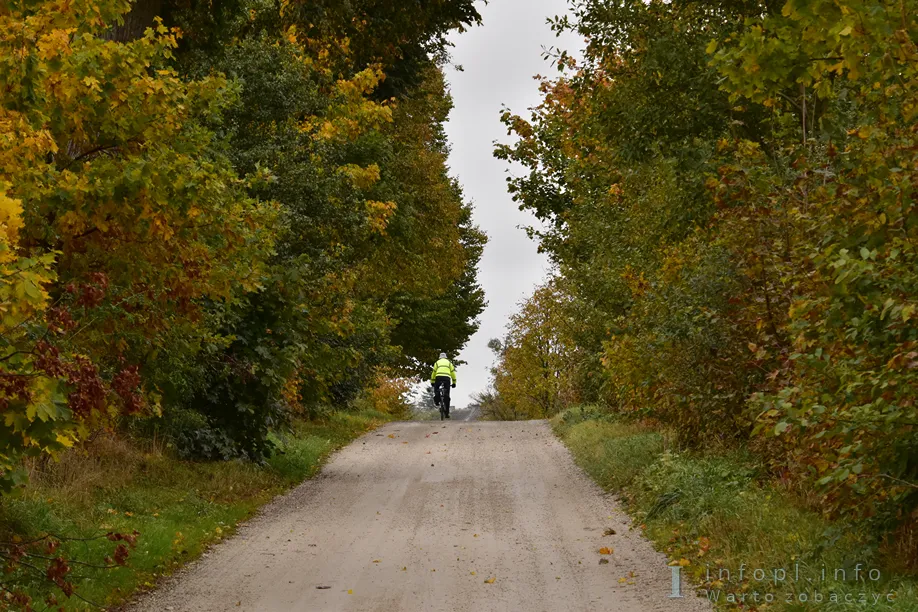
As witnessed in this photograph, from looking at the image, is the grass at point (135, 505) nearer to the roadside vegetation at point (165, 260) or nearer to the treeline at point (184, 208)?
the roadside vegetation at point (165, 260)

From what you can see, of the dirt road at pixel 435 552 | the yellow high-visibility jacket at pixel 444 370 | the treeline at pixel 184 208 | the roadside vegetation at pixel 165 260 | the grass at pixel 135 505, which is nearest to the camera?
the treeline at pixel 184 208

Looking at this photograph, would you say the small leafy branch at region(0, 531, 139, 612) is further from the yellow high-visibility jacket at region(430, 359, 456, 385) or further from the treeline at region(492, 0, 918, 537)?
the yellow high-visibility jacket at region(430, 359, 456, 385)

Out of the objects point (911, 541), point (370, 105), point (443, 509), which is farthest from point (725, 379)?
point (370, 105)

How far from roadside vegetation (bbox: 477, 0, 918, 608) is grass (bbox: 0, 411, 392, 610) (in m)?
5.01

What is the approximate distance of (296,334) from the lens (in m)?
16.4

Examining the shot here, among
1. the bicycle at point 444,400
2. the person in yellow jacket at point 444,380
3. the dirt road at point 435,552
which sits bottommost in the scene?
the dirt road at point 435,552

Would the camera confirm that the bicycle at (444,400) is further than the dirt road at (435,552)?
Yes

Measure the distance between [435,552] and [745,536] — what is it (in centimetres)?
319

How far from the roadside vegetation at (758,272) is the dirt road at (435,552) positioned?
830 mm

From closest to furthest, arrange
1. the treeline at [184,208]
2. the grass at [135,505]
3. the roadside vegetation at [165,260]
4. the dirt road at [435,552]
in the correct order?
1. the treeline at [184,208]
2. the roadside vegetation at [165,260]
3. the dirt road at [435,552]
4. the grass at [135,505]

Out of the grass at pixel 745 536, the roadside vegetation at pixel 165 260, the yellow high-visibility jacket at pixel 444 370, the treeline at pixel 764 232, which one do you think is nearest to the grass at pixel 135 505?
the roadside vegetation at pixel 165 260

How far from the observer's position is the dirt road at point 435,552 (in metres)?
8.84

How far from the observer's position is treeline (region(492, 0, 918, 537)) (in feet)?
24.0

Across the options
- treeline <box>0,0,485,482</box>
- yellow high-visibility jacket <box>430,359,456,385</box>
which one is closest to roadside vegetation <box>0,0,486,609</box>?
treeline <box>0,0,485,482</box>
